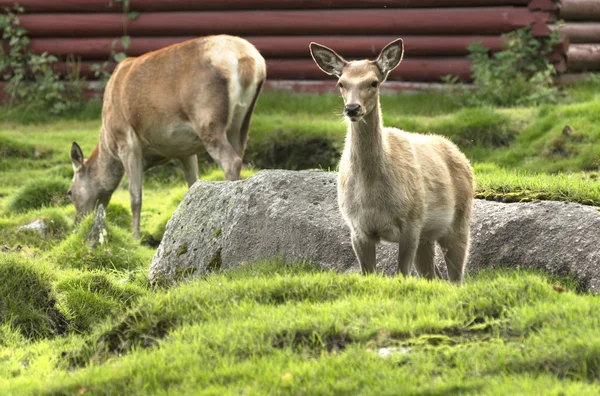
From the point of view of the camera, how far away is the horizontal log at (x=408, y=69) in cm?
1579

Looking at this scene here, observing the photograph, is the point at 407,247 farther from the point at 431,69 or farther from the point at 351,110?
the point at 431,69

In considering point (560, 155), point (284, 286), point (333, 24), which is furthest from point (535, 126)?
point (284, 286)

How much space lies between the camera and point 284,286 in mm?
6191

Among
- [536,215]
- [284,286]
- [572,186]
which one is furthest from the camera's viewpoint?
[572,186]

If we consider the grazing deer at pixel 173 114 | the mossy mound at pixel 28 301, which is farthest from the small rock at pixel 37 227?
the mossy mound at pixel 28 301

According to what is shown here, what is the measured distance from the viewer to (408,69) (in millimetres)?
15867

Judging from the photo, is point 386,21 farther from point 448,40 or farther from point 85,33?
point 85,33

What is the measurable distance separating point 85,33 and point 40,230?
7.04 meters

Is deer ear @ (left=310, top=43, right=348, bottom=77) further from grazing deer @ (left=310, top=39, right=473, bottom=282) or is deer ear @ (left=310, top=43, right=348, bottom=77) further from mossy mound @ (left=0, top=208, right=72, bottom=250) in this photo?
mossy mound @ (left=0, top=208, right=72, bottom=250)

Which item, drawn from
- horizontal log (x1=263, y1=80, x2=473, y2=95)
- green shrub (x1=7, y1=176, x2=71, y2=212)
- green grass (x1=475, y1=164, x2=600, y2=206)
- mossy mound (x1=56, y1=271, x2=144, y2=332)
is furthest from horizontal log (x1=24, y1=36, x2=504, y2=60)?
mossy mound (x1=56, y1=271, x2=144, y2=332)

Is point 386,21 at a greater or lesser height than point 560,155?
greater

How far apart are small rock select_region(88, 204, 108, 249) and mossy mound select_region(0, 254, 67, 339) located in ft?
7.52

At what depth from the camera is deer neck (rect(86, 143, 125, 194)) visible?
12461 millimetres

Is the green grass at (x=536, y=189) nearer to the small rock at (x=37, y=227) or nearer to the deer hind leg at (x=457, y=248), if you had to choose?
the deer hind leg at (x=457, y=248)
